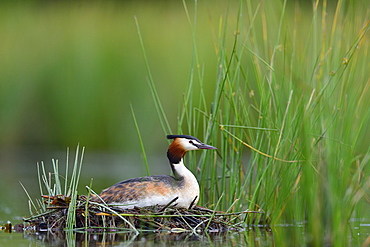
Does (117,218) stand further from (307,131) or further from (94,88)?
(94,88)

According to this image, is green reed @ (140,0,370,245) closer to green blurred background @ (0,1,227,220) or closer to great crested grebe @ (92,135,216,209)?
great crested grebe @ (92,135,216,209)

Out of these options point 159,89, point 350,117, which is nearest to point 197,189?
point 350,117

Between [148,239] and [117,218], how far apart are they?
22.6 inches

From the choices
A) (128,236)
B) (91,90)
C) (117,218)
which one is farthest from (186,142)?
(91,90)

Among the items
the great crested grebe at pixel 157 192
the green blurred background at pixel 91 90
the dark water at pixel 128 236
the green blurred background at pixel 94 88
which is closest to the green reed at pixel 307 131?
the dark water at pixel 128 236

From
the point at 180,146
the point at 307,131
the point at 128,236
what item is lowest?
the point at 128,236

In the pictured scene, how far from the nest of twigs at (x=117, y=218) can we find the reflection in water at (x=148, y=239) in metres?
0.12

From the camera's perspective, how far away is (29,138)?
44.9 feet

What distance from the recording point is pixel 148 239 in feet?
21.4

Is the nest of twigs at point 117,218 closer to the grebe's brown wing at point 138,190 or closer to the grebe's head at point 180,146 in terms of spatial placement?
the grebe's brown wing at point 138,190

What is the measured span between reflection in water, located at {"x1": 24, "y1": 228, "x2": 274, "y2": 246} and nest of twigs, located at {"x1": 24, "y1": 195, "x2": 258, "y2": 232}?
0.39 feet

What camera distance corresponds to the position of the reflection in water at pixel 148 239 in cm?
631

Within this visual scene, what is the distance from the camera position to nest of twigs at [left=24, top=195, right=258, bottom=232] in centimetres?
691

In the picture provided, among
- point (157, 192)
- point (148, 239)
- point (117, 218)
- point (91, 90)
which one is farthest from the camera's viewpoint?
point (91, 90)
